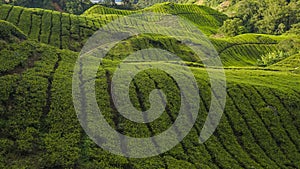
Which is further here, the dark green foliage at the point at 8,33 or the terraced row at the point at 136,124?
the dark green foliage at the point at 8,33

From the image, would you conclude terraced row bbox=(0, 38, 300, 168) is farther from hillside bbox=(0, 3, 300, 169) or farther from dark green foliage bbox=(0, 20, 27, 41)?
dark green foliage bbox=(0, 20, 27, 41)

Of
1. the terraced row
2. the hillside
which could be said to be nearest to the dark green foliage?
the hillside

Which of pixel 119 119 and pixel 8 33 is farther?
pixel 8 33

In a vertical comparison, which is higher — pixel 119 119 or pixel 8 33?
pixel 8 33

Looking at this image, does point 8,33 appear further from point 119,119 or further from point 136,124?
point 136,124

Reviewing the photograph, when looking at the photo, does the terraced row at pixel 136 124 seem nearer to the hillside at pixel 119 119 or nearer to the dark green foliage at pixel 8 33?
the hillside at pixel 119 119

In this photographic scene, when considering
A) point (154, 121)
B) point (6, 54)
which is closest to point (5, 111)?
point (6, 54)

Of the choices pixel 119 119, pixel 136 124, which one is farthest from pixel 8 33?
pixel 136 124

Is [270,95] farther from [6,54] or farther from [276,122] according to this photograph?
[6,54]

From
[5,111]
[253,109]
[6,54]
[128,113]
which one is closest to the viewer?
[5,111]

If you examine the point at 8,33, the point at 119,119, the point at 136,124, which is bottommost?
the point at 136,124

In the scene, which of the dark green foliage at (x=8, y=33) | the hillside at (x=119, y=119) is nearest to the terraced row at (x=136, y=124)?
the hillside at (x=119, y=119)
